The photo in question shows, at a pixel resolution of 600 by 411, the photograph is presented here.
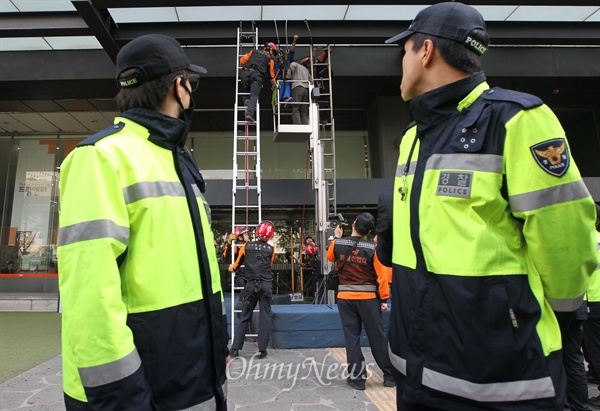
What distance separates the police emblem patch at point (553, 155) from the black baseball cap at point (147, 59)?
132 centimetres

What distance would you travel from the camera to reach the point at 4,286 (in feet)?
43.0

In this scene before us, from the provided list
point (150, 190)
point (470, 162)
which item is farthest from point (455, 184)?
point (150, 190)

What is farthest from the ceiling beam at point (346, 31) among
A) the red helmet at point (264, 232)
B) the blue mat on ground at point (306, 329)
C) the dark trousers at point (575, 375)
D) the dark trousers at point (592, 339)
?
the dark trousers at point (575, 375)

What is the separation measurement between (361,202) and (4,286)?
12.5m

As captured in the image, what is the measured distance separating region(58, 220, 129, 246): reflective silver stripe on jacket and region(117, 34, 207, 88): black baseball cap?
62 cm

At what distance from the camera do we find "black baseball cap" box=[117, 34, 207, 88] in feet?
4.70

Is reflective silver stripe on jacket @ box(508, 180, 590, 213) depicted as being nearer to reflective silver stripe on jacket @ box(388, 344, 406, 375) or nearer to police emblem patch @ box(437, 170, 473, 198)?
police emblem patch @ box(437, 170, 473, 198)

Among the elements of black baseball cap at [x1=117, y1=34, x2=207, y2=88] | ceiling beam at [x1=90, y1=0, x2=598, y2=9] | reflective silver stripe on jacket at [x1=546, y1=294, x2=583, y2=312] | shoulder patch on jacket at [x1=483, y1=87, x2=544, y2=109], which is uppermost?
ceiling beam at [x1=90, y1=0, x2=598, y2=9]

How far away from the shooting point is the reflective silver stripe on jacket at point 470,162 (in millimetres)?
1211

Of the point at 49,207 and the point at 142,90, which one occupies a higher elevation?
the point at 49,207

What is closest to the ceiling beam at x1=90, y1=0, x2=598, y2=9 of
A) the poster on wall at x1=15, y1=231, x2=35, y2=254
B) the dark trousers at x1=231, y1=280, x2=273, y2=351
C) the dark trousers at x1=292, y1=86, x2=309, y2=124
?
the dark trousers at x1=292, y1=86, x2=309, y2=124

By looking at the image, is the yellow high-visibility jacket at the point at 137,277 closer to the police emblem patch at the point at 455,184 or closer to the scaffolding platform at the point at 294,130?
the police emblem patch at the point at 455,184

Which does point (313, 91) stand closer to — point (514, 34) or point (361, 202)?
point (361, 202)

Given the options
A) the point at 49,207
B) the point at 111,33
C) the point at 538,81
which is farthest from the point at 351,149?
the point at 49,207
